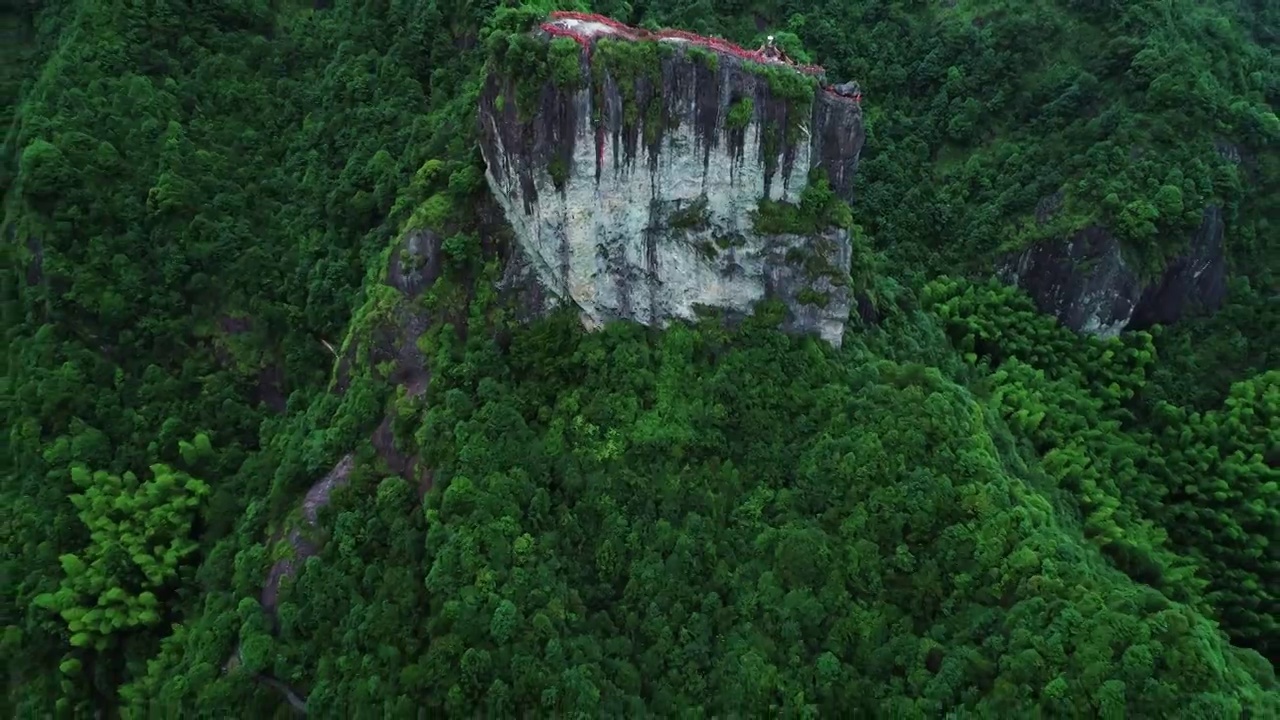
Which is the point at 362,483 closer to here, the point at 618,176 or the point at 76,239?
the point at 618,176

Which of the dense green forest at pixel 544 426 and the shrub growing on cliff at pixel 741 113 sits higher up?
the shrub growing on cliff at pixel 741 113

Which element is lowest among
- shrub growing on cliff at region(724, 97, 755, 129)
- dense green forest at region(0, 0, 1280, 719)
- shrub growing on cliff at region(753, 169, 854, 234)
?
dense green forest at region(0, 0, 1280, 719)

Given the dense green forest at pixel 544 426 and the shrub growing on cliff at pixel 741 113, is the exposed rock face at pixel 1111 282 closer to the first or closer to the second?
the dense green forest at pixel 544 426

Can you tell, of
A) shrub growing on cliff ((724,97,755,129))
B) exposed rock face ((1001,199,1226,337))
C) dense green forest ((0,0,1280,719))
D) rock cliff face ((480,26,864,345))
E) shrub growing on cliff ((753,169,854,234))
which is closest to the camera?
dense green forest ((0,0,1280,719))

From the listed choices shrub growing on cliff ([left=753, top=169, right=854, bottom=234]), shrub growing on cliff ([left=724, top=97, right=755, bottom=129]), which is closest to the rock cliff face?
shrub growing on cliff ([left=724, top=97, right=755, bottom=129])

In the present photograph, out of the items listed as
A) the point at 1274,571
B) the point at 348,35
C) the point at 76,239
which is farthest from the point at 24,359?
the point at 1274,571

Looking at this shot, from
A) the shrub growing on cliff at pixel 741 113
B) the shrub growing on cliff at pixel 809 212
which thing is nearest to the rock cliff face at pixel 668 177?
the shrub growing on cliff at pixel 741 113

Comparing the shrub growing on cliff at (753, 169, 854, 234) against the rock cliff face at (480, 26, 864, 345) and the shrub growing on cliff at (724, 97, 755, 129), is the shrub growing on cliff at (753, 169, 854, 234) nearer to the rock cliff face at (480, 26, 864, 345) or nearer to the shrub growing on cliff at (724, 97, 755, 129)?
the rock cliff face at (480, 26, 864, 345)
